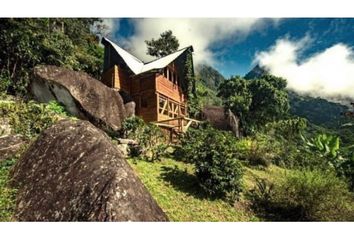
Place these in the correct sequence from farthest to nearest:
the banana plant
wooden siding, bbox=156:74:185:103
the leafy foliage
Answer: wooden siding, bbox=156:74:185:103 < the leafy foliage < the banana plant

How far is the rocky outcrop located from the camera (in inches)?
302

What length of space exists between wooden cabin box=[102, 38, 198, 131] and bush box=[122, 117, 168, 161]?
5856mm

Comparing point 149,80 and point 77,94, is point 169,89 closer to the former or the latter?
point 149,80

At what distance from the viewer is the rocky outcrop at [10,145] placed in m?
7.67

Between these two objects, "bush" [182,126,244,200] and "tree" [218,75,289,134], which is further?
"tree" [218,75,289,134]

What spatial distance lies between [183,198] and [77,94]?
7.13 m

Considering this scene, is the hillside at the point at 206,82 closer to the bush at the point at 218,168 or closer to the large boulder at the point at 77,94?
the large boulder at the point at 77,94

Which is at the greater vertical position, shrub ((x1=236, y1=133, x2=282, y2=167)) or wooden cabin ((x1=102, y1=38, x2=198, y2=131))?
wooden cabin ((x1=102, y1=38, x2=198, y2=131))

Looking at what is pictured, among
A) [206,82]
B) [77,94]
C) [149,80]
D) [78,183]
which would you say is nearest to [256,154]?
[77,94]

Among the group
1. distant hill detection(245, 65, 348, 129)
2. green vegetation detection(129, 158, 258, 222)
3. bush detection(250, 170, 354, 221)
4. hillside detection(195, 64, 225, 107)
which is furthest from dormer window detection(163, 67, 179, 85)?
distant hill detection(245, 65, 348, 129)

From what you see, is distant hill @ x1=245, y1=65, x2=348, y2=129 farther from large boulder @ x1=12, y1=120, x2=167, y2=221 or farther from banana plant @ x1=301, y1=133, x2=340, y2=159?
large boulder @ x1=12, y1=120, x2=167, y2=221

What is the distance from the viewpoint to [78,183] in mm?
5184
